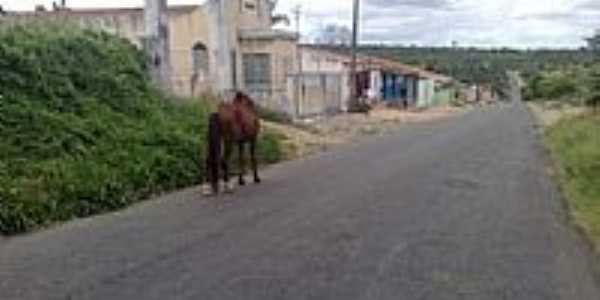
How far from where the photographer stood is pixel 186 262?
420 inches

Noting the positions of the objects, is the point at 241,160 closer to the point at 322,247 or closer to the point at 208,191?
the point at 208,191

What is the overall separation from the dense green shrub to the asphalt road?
60cm

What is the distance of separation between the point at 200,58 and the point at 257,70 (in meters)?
2.26

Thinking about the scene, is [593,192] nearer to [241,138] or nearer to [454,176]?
[454,176]

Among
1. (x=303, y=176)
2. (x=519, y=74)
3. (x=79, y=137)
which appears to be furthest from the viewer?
(x=519, y=74)

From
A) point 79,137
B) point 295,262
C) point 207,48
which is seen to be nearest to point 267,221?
point 295,262

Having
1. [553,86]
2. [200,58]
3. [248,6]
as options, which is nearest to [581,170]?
[200,58]

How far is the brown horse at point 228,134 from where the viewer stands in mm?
17531

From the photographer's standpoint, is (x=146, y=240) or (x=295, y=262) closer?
(x=295, y=262)

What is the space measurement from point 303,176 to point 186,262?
972cm

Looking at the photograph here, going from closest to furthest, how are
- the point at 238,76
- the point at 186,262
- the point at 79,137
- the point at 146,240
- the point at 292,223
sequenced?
the point at 186,262 < the point at 146,240 < the point at 292,223 < the point at 79,137 < the point at 238,76

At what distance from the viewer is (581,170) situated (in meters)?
22.5

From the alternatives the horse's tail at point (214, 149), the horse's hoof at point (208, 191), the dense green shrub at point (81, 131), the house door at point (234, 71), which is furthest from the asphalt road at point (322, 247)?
the house door at point (234, 71)

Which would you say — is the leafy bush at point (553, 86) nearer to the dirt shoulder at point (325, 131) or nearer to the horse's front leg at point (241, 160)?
the dirt shoulder at point (325, 131)
